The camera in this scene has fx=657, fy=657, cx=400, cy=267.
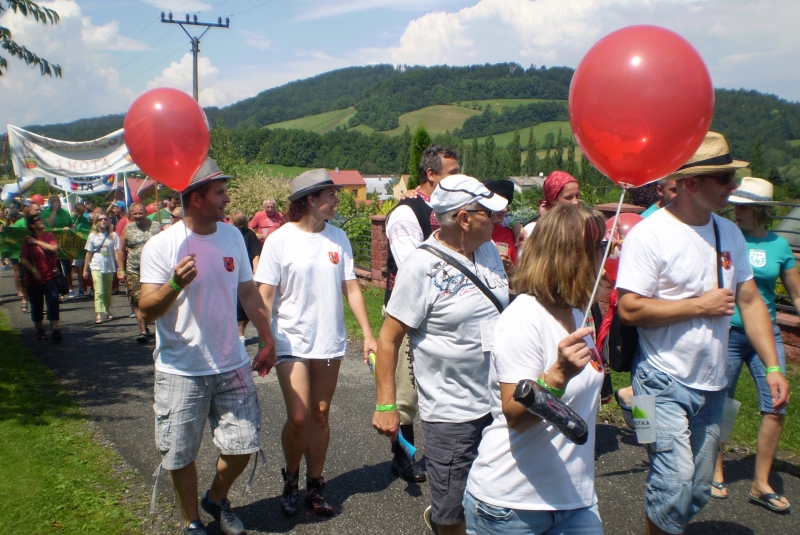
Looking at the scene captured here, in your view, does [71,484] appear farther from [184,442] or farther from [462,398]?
[462,398]

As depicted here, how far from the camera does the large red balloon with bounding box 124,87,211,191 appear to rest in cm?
336

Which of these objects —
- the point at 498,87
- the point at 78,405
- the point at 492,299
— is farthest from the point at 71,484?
the point at 498,87

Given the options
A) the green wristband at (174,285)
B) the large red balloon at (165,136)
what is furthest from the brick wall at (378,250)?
the green wristband at (174,285)

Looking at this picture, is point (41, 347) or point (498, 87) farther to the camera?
point (498, 87)

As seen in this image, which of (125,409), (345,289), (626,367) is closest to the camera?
(626,367)

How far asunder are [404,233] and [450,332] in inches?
47.5

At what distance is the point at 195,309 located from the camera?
3348 mm

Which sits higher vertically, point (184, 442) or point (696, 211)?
point (696, 211)

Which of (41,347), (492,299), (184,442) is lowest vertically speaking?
(41,347)

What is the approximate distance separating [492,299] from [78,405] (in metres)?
4.75

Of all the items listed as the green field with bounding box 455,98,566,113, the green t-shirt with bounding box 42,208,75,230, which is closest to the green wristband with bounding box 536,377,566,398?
the green t-shirt with bounding box 42,208,75,230

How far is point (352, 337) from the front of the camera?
844 cm

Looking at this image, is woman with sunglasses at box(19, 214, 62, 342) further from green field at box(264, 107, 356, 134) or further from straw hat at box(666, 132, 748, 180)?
green field at box(264, 107, 356, 134)

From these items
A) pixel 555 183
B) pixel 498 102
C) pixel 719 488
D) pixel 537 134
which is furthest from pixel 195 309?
pixel 498 102
